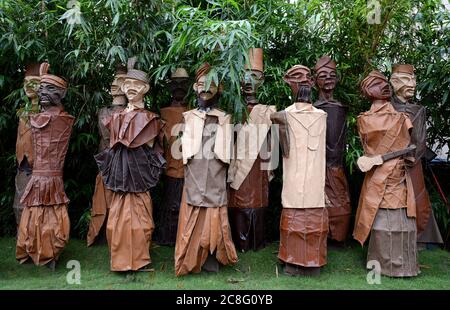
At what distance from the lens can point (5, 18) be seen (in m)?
4.19

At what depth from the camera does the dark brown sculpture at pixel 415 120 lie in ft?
14.1

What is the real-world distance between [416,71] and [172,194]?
288 centimetres

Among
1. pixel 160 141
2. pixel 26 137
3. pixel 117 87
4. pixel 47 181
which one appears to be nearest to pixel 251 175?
pixel 160 141

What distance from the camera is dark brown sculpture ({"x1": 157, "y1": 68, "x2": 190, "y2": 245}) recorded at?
448 centimetres

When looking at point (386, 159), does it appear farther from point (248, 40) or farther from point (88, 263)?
point (88, 263)

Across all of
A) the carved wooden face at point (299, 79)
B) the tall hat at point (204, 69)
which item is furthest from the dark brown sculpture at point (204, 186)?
the carved wooden face at point (299, 79)

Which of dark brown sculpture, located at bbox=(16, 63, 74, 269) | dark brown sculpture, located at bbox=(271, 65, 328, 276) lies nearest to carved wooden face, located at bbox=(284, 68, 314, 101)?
dark brown sculpture, located at bbox=(271, 65, 328, 276)

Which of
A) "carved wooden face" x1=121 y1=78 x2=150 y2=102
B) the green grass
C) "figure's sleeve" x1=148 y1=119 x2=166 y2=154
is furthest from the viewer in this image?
"figure's sleeve" x1=148 y1=119 x2=166 y2=154

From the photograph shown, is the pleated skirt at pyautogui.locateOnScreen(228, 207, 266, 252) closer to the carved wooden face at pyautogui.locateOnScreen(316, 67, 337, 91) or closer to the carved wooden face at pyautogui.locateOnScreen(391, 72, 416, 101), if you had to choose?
the carved wooden face at pyautogui.locateOnScreen(316, 67, 337, 91)

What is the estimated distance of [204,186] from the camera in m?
3.83

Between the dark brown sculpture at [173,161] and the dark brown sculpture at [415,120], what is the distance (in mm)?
2022

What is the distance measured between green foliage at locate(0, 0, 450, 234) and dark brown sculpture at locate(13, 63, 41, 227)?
5.4 inches

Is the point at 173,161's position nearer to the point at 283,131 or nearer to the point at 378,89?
the point at 283,131

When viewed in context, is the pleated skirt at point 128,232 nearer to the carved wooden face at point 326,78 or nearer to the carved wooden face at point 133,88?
the carved wooden face at point 133,88
